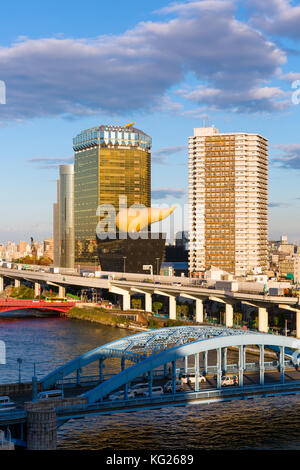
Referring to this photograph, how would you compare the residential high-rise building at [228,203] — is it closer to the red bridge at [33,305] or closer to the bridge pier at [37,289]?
the bridge pier at [37,289]

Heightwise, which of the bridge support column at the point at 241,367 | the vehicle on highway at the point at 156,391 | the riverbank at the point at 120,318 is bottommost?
the riverbank at the point at 120,318

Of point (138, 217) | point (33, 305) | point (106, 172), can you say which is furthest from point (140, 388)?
point (106, 172)

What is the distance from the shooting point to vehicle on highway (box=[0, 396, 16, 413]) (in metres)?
27.6

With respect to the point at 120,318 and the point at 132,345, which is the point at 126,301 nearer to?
the point at 120,318

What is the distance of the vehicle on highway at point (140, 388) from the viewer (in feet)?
107

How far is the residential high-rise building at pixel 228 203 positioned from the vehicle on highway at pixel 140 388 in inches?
3480

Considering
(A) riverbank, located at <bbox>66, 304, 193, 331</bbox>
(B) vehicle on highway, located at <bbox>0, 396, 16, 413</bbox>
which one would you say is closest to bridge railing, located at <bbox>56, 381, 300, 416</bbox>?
(B) vehicle on highway, located at <bbox>0, 396, 16, 413</bbox>

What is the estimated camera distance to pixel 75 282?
334 ft

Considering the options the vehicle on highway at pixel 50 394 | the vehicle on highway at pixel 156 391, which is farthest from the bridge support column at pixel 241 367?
the vehicle on highway at pixel 50 394

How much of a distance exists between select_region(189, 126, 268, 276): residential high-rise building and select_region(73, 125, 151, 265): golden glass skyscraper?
810 inches

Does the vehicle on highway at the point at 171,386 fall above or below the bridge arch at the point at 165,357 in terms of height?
below
